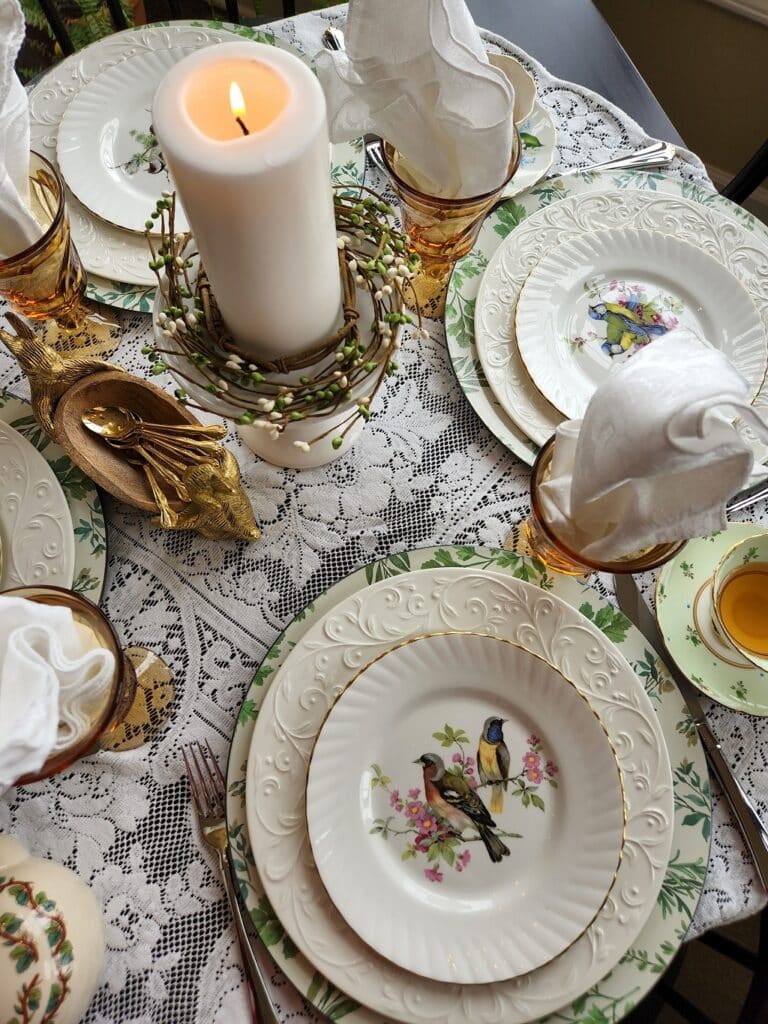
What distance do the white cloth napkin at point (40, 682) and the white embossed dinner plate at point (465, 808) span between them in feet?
0.63

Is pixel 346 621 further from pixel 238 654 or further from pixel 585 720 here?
pixel 585 720

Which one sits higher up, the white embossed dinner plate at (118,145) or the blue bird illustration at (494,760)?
the white embossed dinner plate at (118,145)

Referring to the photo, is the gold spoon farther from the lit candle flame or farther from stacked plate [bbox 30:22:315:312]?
the lit candle flame

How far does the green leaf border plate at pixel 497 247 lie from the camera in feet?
2.53

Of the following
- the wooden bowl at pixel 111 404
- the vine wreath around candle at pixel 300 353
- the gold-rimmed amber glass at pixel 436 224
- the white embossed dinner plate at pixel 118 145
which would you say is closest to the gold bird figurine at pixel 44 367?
the wooden bowl at pixel 111 404

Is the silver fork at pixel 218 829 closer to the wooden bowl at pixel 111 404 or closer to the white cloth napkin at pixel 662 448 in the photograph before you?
the wooden bowl at pixel 111 404

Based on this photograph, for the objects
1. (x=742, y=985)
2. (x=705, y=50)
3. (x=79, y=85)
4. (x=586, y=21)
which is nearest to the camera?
(x=79, y=85)

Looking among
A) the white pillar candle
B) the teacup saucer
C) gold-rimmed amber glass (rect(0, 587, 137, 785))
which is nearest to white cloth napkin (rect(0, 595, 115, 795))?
gold-rimmed amber glass (rect(0, 587, 137, 785))

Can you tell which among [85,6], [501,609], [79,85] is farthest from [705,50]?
[501,609]

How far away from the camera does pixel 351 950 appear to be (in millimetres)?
597

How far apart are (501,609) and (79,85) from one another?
78 centimetres

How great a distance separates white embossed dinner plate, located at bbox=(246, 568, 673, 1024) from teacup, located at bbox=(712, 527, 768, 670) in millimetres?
125

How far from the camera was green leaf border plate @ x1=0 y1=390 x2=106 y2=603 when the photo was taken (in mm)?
716

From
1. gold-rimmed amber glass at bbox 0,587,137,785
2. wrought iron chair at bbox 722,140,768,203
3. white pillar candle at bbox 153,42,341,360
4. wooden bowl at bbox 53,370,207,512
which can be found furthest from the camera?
wrought iron chair at bbox 722,140,768,203
